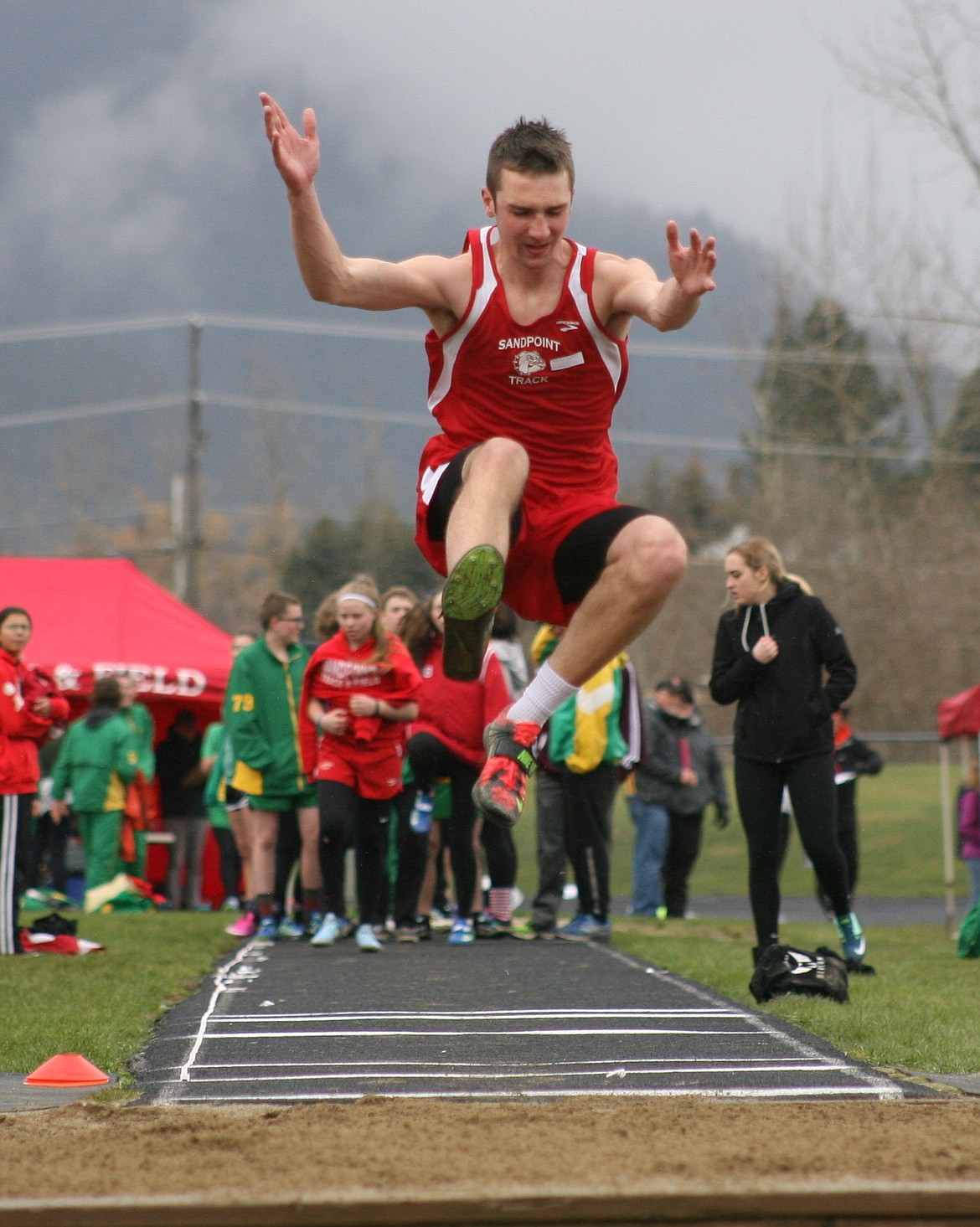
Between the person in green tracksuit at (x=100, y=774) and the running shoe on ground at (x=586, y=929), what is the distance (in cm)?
419

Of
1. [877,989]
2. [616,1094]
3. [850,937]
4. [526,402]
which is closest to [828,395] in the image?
[850,937]

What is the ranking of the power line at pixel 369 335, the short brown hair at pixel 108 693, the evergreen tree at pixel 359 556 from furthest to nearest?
the power line at pixel 369 335
the evergreen tree at pixel 359 556
the short brown hair at pixel 108 693

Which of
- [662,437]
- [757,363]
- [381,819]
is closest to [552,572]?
[381,819]

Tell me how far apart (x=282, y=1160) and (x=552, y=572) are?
7.06 ft

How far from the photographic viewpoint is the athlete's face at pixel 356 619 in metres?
7.77

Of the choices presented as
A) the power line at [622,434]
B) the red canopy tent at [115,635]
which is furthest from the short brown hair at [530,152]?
the power line at [622,434]

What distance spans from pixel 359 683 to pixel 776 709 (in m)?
2.46

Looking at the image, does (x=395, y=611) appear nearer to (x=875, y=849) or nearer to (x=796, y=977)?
(x=796, y=977)

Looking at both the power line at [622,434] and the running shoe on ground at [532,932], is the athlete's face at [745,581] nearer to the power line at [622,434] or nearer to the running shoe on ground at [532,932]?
the running shoe on ground at [532,932]

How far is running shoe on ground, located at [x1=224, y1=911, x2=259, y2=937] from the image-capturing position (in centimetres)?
901

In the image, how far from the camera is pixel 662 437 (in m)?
26.2

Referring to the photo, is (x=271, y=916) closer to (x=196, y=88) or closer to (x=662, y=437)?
(x=662, y=437)

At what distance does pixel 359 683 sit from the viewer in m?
7.76

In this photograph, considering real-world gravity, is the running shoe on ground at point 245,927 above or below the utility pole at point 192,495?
below
